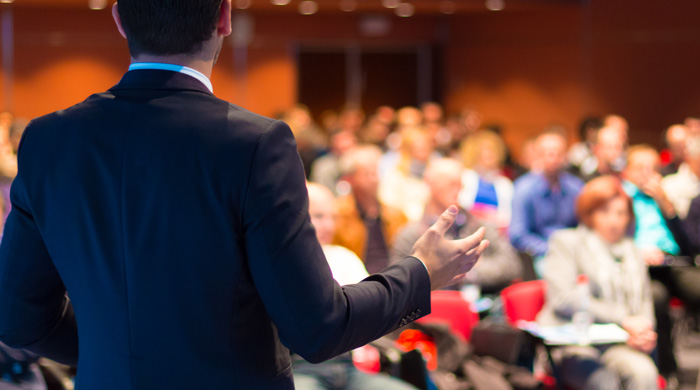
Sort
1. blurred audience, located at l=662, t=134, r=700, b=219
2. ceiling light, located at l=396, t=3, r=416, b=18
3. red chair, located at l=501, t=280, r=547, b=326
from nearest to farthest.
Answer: red chair, located at l=501, t=280, r=547, b=326 → blurred audience, located at l=662, t=134, r=700, b=219 → ceiling light, located at l=396, t=3, r=416, b=18

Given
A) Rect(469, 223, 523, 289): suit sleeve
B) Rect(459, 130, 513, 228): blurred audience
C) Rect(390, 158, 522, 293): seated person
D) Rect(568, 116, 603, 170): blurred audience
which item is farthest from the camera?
Rect(568, 116, 603, 170): blurred audience

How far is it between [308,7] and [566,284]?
31.3 ft

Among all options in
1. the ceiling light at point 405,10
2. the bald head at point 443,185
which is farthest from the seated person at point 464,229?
the ceiling light at point 405,10

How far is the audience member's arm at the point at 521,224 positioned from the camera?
19.9 ft

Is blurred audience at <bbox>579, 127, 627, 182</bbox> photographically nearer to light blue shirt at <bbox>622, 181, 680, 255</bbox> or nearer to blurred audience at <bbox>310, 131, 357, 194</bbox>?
light blue shirt at <bbox>622, 181, 680, 255</bbox>

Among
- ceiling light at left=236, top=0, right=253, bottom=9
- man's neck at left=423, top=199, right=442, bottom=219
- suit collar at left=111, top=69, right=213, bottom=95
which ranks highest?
suit collar at left=111, top=69, right=213, bottom=95

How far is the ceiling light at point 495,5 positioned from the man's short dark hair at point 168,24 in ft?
35.6

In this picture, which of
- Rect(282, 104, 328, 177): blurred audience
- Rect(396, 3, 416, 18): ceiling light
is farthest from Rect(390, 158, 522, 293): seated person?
Rect(396, 3, 416, 18): ceiling light

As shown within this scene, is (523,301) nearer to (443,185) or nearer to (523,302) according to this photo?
(523,302)

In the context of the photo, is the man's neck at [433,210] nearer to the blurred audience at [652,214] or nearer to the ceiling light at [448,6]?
the blurred audience at [652,214]

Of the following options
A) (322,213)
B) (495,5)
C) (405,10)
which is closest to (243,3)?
(405,10)

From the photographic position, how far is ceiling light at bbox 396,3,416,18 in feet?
40.4

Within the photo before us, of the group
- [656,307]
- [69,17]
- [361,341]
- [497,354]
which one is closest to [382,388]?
[497,354]

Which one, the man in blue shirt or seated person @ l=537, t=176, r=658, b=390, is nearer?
seated person @ l=537, t=176, r=658, b=390
